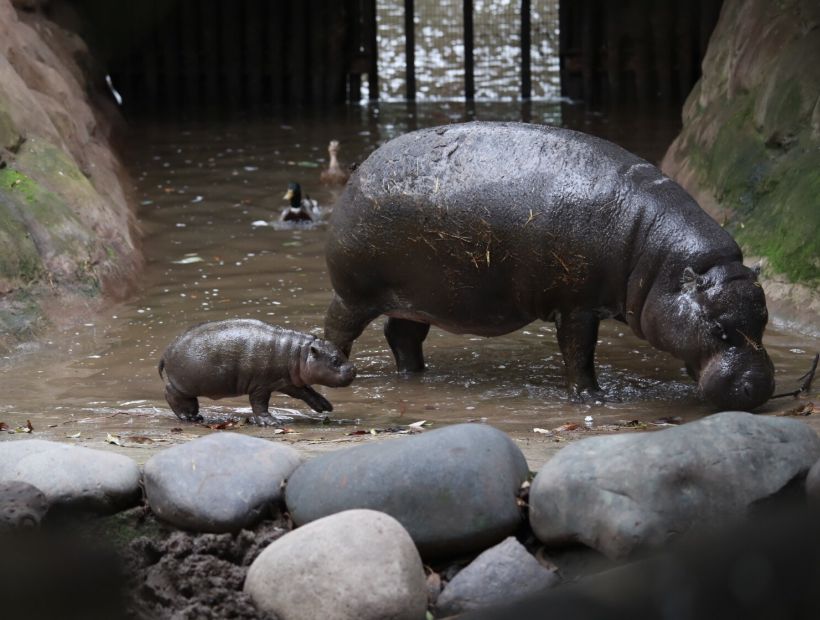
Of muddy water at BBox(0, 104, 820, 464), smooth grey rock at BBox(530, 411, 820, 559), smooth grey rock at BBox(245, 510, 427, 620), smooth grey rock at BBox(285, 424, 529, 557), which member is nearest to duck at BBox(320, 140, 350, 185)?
muddy water at BBox(0, 104, 820, 464)

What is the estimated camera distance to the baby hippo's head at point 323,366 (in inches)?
236

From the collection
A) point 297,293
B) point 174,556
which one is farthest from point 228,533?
point 297,293

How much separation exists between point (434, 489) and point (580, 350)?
259 centimetres

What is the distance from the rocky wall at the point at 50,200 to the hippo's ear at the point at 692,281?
13.1ft

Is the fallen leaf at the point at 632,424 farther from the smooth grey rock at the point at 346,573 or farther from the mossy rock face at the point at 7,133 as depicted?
the mossy rock face at the point at 7,133

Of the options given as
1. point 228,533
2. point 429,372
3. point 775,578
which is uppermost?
point 775,578

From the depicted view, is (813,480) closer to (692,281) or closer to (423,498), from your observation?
(423,498)

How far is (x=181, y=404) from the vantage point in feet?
19.5

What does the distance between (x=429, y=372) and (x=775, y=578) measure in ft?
20.3

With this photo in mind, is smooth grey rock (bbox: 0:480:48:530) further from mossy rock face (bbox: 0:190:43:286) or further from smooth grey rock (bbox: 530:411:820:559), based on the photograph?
mossy rock face (bbox: 0:190:43:286)

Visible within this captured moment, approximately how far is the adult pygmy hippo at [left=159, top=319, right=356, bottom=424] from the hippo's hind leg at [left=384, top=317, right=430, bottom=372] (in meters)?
1.05

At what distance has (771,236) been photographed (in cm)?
813

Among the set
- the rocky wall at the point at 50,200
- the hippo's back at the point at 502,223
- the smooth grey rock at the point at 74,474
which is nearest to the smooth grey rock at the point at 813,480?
the smooth grey rock at the point at 74,474

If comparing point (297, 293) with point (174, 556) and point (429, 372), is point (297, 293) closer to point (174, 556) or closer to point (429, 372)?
point (429, 372)
